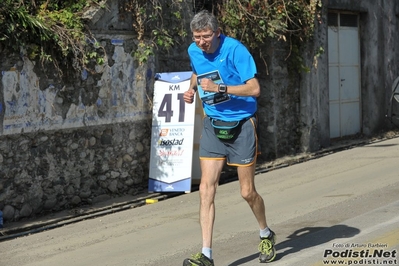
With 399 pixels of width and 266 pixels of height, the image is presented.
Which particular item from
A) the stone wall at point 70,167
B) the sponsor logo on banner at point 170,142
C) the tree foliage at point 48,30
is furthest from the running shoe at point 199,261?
the sponsor logo on banner at point 170,142

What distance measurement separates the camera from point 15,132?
941 cm

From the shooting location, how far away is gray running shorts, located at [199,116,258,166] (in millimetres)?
6578

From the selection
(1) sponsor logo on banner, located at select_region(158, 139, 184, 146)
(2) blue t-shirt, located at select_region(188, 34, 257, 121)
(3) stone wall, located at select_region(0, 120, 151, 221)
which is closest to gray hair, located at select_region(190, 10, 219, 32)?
(2) blue t-shirt, located at select_region(188, 34, 257, 121)

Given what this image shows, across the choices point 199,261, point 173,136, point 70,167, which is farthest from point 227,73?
point 173,136

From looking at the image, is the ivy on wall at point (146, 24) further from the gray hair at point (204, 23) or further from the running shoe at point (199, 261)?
the running shoe at point (199, 261)

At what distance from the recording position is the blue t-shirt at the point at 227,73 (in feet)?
21.2

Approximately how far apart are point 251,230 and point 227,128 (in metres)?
2.00

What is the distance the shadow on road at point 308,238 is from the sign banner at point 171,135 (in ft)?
9.96

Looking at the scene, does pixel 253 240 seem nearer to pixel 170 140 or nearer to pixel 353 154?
pixel 170 140

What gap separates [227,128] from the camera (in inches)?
258

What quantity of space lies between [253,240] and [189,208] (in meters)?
2.17

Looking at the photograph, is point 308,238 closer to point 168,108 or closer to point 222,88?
point 222,88

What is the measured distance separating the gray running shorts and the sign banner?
13.4 feet

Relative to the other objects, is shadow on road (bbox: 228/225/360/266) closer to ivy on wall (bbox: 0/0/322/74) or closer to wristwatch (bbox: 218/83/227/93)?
wristwatch (bbox: 218/83/227/93)
